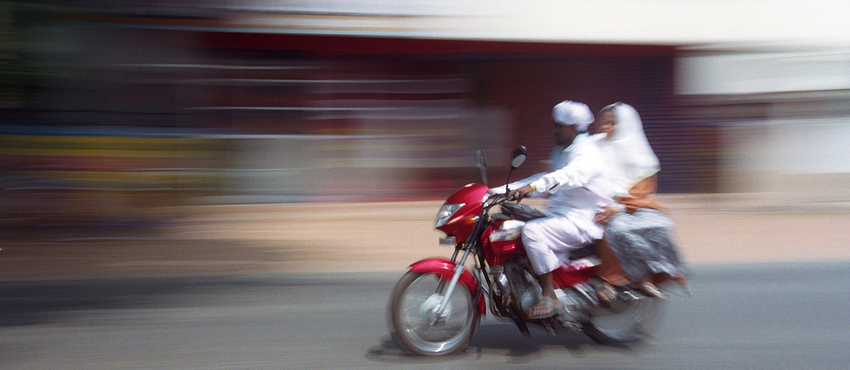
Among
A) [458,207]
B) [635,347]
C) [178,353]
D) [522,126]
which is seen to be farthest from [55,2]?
[522,126]

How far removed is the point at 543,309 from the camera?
409 centimetres

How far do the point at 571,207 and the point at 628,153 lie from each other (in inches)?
17.4

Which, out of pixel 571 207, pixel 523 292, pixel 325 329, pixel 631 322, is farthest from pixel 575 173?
pixel 325 329

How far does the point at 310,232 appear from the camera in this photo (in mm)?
9367

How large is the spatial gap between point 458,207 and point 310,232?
5.56 metres

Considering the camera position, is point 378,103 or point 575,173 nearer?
point 575,173

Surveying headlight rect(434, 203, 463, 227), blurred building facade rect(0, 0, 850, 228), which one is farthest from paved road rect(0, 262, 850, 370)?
blurred building facade rect(0, 0, 850, 228)

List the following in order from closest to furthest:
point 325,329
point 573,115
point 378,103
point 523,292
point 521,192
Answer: point 521,192 → point 523,292 → point 573,115 → point 325,329 → point 378,103

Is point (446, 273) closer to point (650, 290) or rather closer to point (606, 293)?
point (606, 293)

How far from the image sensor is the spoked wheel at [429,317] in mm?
4098

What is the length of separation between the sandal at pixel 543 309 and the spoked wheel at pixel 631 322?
445 mm

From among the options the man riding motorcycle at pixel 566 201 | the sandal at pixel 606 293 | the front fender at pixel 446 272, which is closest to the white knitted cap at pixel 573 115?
the man riding motorcycle at pixel 566 201

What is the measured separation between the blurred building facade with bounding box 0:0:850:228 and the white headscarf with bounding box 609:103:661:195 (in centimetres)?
671

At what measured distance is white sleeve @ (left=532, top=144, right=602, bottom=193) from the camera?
4.05 m
